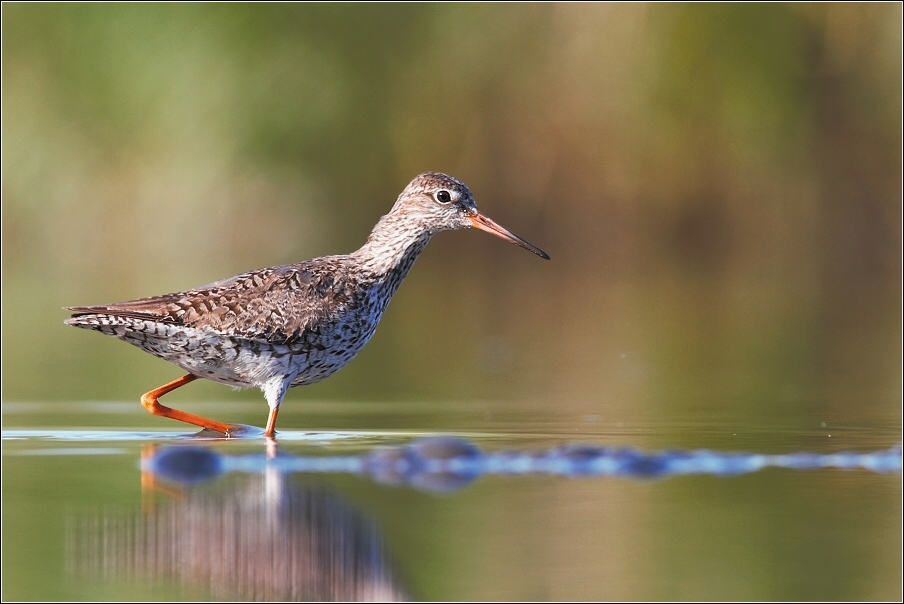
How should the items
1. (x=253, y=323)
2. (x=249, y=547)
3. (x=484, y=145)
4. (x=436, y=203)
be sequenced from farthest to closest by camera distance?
(x=484, y=145), (x=436, y=203), (x=253, y=323), (x=249, y=547)

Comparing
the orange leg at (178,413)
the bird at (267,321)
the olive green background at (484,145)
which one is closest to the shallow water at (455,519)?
the orange leg at (178,413)

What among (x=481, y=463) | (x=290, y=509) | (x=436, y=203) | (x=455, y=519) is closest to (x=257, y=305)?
(x=436, y=203)

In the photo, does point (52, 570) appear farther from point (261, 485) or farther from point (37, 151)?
point (37, 151)

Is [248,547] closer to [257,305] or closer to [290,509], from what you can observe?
Result: [290,509]

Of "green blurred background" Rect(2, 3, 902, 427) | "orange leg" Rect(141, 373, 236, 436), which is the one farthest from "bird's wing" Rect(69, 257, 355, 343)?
"green blurred background" Rect(2, 3, 902, 427)

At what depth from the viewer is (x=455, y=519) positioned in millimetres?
5641

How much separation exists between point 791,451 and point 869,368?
4.52 m

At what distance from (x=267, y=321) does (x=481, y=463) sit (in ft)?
6.23

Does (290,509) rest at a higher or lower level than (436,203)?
lower

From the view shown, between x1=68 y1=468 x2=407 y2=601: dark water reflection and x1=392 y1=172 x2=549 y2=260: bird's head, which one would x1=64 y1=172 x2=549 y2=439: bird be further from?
x1=68 y1=468 x2=407 y2=601: dark water reflection

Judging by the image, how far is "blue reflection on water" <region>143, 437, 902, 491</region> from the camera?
6.62m

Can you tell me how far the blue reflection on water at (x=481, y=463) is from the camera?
261 inches

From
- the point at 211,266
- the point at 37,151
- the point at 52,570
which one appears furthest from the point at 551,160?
the point at 52,570

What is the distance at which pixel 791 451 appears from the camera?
7234mm
